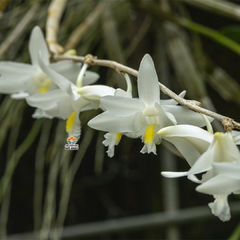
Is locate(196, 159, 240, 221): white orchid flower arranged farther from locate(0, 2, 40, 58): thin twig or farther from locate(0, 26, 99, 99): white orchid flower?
locate(0, 2, 40, 58): thin twig

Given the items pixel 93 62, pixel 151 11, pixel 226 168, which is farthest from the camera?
pixel 151 11

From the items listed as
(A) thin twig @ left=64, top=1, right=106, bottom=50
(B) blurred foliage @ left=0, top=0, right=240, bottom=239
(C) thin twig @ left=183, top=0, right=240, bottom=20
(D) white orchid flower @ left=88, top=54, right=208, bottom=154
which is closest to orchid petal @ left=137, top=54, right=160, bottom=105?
(D) white orchid flower @ left=88, top=54, right=208, bottom=154

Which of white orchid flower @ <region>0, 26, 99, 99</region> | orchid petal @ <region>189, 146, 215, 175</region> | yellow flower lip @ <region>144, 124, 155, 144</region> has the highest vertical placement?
white orchid flower @ <region>0, 26, 99, 99</region>

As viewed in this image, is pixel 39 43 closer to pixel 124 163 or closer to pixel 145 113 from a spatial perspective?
pixel 145 113

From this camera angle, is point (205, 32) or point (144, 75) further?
point (205, 32)

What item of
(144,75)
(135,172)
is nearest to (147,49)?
(135,172)

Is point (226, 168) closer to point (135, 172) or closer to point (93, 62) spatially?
point (93, 62)

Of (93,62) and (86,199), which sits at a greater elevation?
(93,62)

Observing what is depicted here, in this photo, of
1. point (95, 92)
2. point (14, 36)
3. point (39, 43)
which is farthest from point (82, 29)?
point (95, 92)
